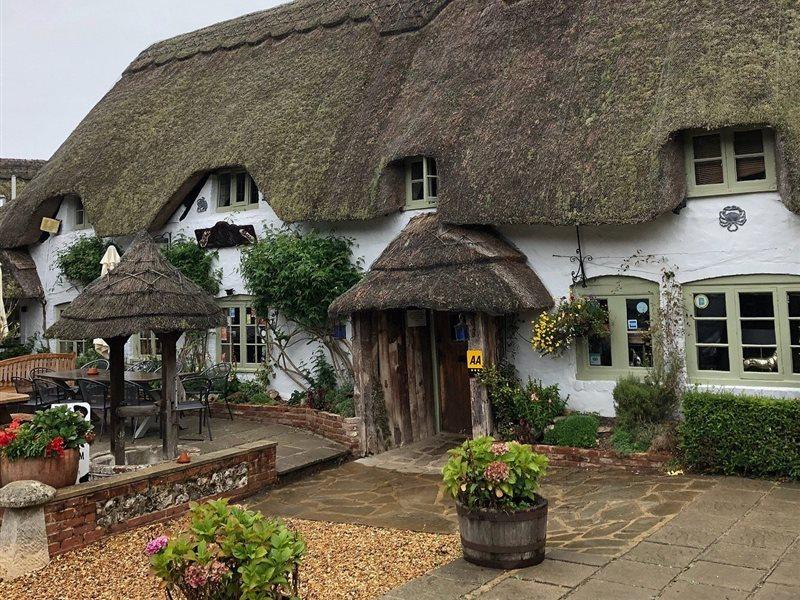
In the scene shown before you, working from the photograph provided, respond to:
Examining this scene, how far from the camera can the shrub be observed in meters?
8.74

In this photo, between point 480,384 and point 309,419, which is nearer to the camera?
point 480,384

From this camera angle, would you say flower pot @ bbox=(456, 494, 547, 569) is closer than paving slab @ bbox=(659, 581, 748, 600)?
No

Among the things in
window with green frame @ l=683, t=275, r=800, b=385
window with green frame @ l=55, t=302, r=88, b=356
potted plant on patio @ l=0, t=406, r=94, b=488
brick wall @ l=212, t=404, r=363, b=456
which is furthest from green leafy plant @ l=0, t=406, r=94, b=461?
window with green frame @ l=55, t=302, r=88, b=356

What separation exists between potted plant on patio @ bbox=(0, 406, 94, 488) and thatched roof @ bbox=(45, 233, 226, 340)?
1.42m

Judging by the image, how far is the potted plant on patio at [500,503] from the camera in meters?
→ 5.14

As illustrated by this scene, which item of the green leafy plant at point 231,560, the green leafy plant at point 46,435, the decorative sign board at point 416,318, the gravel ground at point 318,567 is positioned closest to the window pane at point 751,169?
the decorative sign board at point 416,318

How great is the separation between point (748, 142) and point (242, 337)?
9.04 meters

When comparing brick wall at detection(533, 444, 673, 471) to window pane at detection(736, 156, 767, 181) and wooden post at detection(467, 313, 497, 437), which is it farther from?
window pane at detection(736, 156, 767, 181)

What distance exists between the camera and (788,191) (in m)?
7.87

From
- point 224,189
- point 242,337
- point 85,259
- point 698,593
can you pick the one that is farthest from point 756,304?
point 85,259

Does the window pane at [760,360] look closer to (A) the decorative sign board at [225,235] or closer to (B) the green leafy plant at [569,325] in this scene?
(B) the green leafy plant at [569,325]

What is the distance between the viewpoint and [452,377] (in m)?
11.1

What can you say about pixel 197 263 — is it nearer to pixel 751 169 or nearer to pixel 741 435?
pixel 751 169

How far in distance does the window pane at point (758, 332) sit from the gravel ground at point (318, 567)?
4.76 m
